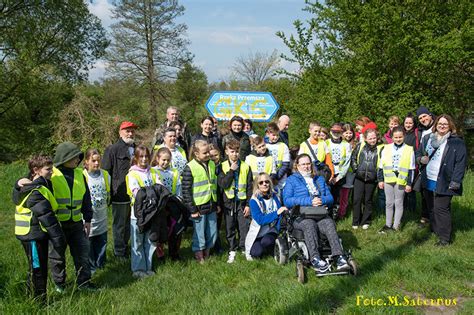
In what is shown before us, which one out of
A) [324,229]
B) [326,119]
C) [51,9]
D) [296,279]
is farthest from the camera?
[51,9]

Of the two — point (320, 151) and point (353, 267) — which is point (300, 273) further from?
point (320, 151)

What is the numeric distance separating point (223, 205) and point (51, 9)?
20.4m

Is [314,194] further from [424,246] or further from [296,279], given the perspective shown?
[424,246]

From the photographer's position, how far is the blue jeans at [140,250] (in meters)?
4.73

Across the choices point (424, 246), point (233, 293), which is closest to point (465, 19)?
point (424, 246)

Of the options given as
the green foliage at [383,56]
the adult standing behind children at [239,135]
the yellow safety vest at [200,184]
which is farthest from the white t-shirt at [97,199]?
the green foliage at [383,56]

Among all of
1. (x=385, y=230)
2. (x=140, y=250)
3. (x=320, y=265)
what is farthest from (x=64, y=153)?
(x=385, y=230)

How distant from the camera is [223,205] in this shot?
18.1 ft

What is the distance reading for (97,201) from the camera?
15.7 ft

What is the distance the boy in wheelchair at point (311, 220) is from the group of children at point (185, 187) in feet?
2.36

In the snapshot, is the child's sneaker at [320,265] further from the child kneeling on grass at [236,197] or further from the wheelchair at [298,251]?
the child kneeling on grass at [236,197]

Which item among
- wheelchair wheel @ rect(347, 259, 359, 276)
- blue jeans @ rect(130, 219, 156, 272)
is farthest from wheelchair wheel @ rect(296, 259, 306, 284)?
blue jeans @ rect(130, 219, 156, 272)

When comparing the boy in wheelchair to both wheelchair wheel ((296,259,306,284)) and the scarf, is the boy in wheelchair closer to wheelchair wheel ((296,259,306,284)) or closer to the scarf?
wheelchair wheel ((296,259,306,284))

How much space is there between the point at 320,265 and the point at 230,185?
1.70 metres
